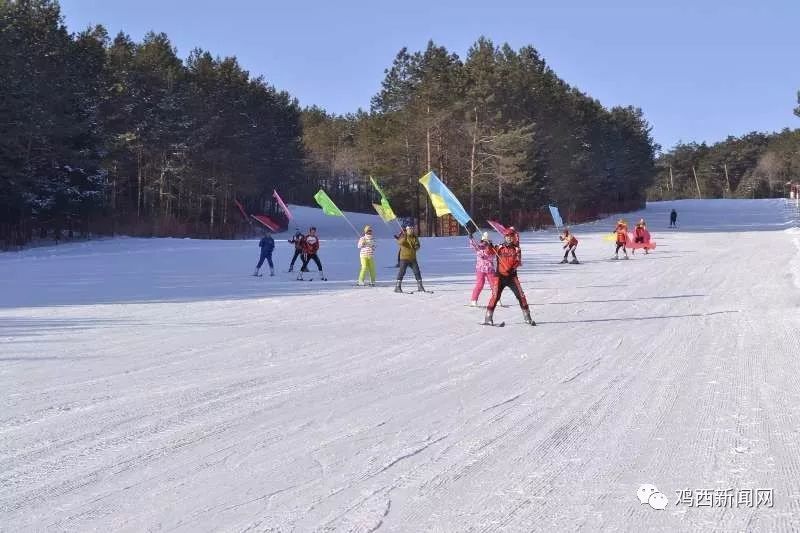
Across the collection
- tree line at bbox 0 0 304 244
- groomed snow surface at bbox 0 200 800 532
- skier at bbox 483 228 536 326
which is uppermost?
tree line at bbox 0 0 304 244

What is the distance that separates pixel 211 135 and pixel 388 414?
4667 cm

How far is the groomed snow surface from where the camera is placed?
4.86 m

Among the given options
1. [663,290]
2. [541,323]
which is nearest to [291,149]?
[663,290]

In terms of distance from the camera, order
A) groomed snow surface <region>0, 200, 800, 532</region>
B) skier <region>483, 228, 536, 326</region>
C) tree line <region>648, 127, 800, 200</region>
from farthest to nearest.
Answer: tree line <region>648, 127, 800, 200</region>
skier <region>483, 228, 536, 326</region>
groomed snow surface <region>0, 200, 800, 532</region>

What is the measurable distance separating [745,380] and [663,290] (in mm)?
11521

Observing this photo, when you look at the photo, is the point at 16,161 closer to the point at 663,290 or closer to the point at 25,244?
the point at 25,244

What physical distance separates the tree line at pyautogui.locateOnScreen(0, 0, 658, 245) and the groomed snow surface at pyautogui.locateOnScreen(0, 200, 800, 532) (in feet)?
69.5

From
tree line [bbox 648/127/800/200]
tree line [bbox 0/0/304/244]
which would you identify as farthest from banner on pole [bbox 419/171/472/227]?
tree line [bbox 648/127/800/200]

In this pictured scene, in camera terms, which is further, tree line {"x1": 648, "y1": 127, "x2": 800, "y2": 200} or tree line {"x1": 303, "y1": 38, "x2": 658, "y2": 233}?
tree line {"x1": 648, "y1": 127, "x2": 800, "y2": 200}

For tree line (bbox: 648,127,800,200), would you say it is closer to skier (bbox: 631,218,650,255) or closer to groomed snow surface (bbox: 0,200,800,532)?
skier (bbox: 631,218,650,255)

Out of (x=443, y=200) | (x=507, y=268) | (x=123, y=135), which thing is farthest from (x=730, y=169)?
(x=507, y=268)

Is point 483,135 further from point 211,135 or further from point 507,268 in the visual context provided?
point 507,268

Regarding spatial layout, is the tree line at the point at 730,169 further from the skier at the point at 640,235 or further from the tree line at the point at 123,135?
the skier at the point at 640,235

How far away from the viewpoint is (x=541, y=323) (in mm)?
14008
